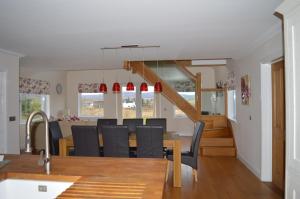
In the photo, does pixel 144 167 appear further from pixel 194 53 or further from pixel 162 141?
pixel 194 53

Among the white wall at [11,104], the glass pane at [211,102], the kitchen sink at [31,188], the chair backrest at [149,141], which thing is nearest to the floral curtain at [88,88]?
the glass pane at [211,102]

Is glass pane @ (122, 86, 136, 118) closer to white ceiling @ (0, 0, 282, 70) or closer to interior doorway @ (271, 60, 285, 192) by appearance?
white ceiling @ (0, 0, 282, 70)

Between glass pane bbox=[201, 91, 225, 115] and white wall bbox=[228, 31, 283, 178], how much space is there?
1.39m

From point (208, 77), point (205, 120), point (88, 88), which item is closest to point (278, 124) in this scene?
point (205, 120)

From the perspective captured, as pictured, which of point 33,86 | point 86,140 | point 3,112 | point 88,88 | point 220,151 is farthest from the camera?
point 88,88

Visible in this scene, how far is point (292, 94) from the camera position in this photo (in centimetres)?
182

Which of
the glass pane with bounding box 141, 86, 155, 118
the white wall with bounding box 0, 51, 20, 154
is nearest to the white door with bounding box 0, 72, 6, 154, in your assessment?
the white wall with bounding box 0, 51, 20, 154

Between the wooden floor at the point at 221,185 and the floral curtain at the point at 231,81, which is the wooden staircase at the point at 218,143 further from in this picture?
the floral curtain at the point at 231,81

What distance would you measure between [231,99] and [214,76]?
2.34 meters

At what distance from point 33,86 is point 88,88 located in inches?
99.6

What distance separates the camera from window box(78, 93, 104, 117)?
9.49 metres

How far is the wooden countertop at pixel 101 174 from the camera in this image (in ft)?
4.00

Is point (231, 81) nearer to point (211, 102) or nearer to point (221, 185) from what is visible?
point (211, 102)

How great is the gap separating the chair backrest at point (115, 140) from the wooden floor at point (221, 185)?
3.05 ft
